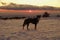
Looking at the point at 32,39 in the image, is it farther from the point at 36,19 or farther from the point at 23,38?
the point at 36,19

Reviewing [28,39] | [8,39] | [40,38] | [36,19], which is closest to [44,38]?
[40,38]

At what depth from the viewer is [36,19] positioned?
416 inches

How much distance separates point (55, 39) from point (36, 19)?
2.97 m

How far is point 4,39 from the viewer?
761 cm

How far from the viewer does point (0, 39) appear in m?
7.61

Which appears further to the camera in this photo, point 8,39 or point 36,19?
point 36,19

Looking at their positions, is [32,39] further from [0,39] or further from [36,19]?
[36,19]

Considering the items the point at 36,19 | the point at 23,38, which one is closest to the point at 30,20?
the point at 36,19

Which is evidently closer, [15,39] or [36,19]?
[15,39]

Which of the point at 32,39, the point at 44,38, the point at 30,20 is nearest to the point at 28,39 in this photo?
the point at 32,39

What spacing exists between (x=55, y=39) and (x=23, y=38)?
1.23 metres

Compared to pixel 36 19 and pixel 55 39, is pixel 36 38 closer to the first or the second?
pixel 55 39

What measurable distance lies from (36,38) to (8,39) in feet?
3.56

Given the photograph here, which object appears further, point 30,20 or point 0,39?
point 30,20
